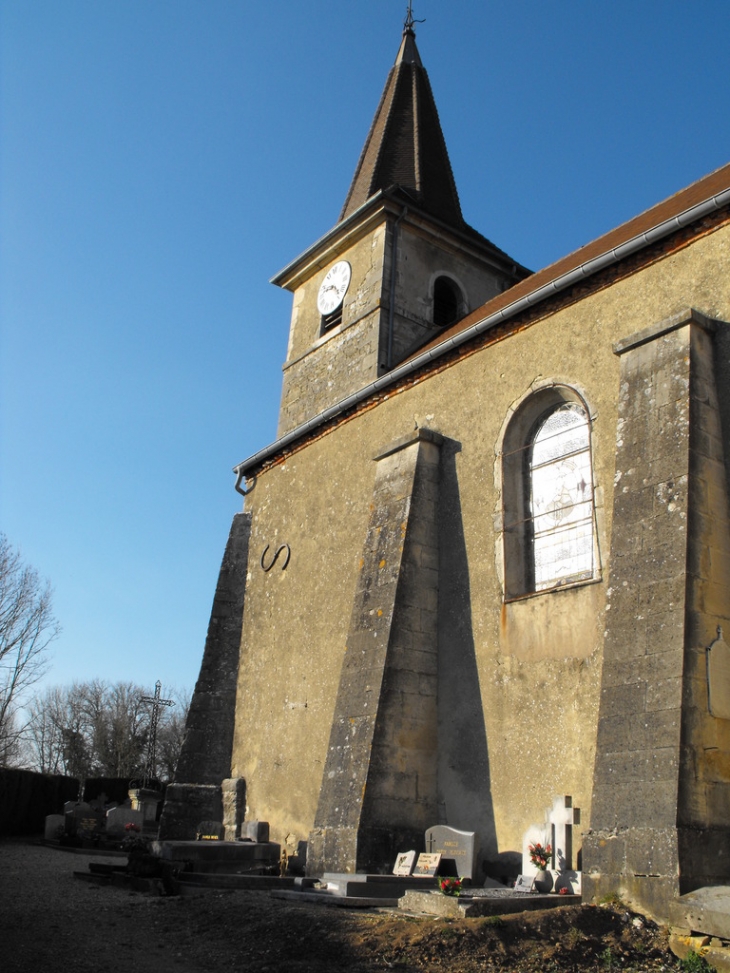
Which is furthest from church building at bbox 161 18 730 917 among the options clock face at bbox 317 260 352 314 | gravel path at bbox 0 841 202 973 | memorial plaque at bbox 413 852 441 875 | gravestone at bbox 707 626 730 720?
gravel path at bbox 0 841 202 973

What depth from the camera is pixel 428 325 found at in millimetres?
14578

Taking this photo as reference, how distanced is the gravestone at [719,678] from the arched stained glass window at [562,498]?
1.87m

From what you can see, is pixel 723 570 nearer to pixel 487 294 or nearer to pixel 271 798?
pixel 271 798

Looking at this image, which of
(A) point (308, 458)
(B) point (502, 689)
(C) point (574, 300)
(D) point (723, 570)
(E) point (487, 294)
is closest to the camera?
(D) point (723, 570)

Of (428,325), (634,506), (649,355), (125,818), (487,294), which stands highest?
(487,294)

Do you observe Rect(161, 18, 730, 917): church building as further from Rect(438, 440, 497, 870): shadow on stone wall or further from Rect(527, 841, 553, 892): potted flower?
Rect(527, 841, 553, 892): potted flower

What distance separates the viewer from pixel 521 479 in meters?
9.16

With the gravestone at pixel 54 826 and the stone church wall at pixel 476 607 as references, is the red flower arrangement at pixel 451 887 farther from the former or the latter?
the gravestone at pixel 54 826

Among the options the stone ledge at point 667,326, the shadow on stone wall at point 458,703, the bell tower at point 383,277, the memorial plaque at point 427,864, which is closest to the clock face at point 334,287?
the bell tower at point 383,277

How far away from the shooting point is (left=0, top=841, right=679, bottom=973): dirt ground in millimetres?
5129

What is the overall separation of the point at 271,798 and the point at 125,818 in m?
8.66

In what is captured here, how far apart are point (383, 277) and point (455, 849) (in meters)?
9.60

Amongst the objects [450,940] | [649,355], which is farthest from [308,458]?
[450,940]

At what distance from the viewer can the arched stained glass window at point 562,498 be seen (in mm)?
8359
